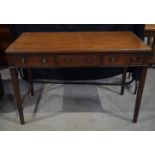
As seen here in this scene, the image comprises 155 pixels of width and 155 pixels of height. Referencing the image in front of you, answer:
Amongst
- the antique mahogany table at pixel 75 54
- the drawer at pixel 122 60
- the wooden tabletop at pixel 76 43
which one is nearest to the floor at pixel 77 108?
the antique mahogany table at pixel 75 54

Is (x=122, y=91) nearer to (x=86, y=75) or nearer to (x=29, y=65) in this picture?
(x=86, y=75)

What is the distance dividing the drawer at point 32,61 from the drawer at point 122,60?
1.36 feet

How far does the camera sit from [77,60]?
1.39m

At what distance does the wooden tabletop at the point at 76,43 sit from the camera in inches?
53.3

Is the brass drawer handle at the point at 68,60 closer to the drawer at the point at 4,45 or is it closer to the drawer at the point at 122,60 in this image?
the drawer at the point at 122,60

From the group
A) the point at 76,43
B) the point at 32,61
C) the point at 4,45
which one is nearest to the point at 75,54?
the point at 76,43

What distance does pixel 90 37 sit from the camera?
64.8 inches

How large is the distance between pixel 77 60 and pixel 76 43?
0.56 feet

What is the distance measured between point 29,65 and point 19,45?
0.19 meters

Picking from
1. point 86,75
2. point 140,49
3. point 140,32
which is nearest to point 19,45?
point 140,49

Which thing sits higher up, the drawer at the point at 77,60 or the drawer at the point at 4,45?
the drawer at the point at 77,60

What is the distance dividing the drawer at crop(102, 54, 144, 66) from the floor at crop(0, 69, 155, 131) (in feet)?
2.07

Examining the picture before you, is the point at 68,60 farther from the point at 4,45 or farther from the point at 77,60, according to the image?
the point at 4,45

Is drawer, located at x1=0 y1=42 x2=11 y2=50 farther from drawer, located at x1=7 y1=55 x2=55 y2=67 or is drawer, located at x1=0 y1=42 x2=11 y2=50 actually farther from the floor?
drawer, located at x1=7 y1=55 x2=55 y2=67
